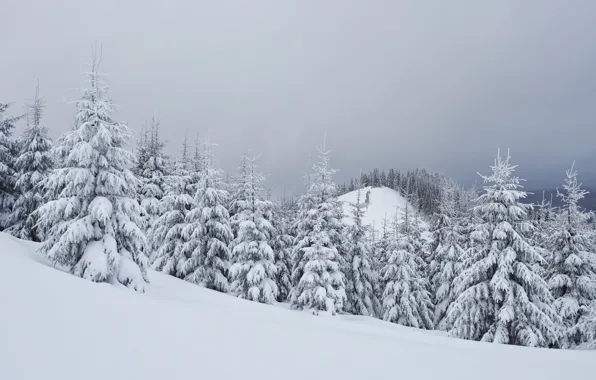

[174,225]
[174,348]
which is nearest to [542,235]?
[174,225]

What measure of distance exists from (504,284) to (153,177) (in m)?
27.4

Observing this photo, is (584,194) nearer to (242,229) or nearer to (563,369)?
(563,369)

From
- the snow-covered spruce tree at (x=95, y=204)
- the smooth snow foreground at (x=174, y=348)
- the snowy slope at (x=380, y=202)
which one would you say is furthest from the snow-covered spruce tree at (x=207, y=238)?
the snowy slope at (x=380, y=202)

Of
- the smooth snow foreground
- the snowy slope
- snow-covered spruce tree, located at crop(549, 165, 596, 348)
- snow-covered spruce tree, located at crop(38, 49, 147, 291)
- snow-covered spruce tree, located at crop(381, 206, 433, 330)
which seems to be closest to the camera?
the smooth snow foreground

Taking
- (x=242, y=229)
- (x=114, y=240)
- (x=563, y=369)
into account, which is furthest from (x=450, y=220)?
(x=114, y=240)

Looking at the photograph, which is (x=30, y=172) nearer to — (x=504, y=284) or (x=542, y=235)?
(x=504, y=284)

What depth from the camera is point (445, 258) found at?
28844 millimetres

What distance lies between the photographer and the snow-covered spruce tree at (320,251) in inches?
814

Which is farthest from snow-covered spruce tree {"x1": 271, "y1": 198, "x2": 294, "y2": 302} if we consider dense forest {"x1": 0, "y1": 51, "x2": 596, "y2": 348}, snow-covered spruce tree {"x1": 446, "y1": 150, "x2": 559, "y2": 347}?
snow-covered spruce tree {"x1": 446, "y1": 150, "x2": 559, "y2": 347}

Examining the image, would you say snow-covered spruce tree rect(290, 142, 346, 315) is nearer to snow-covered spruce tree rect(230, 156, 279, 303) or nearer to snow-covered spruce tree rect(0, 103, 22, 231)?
snow-covered spruce tree rect(230, 156, 279, 303)

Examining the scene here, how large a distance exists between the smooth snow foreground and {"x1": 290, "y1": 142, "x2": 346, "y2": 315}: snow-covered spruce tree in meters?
11.2

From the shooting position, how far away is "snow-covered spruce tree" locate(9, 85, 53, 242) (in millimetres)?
21750

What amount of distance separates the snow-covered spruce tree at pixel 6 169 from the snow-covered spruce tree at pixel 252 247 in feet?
51.8

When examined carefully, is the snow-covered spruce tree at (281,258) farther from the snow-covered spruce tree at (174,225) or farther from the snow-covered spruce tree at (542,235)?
the snow-covered spruce tree at (542,235)
